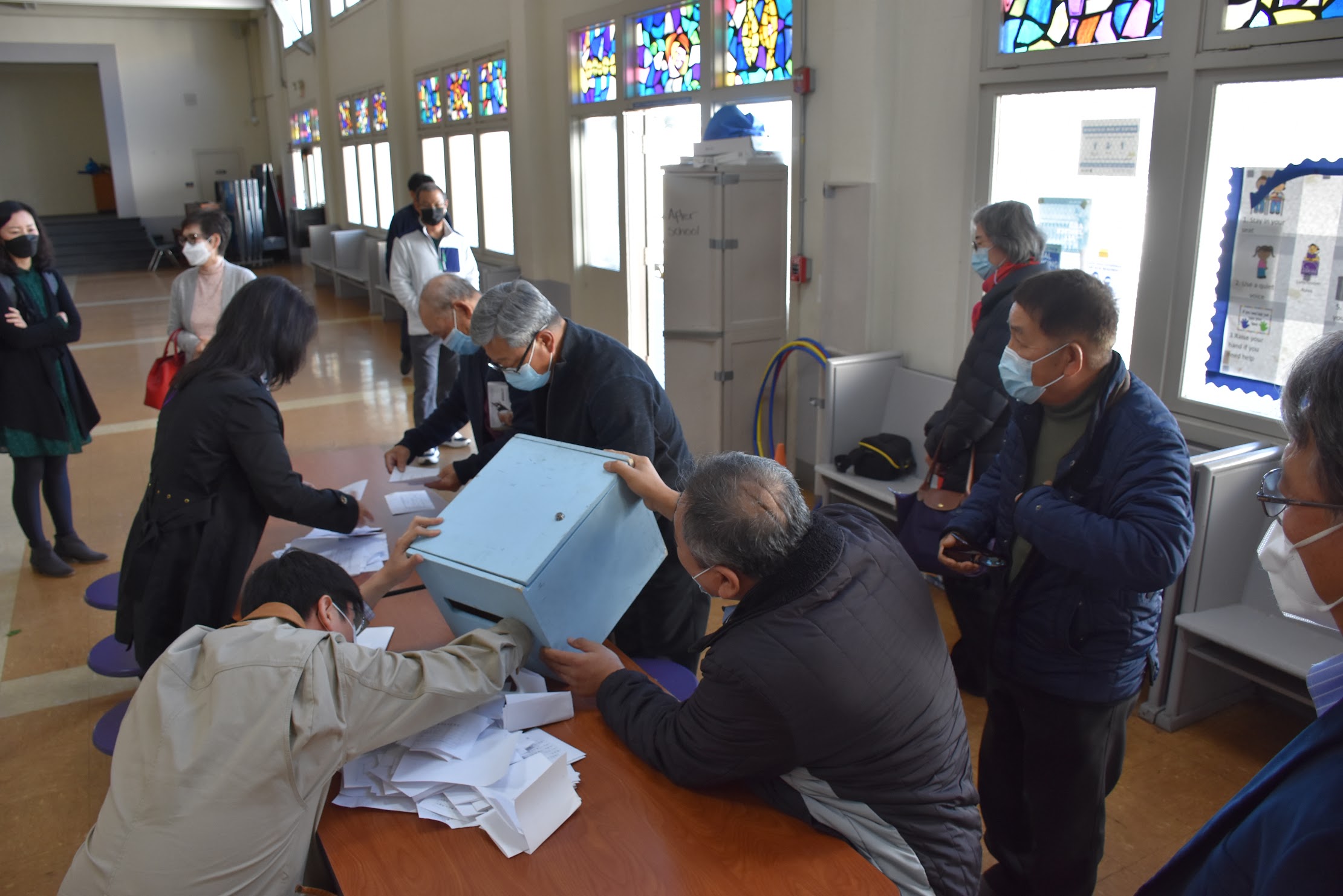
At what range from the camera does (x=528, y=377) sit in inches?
97.4

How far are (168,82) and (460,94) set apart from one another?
1249cm

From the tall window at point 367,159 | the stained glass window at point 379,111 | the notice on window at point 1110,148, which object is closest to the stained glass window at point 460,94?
the tall window at point 367,159

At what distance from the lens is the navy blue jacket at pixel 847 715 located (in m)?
1.45

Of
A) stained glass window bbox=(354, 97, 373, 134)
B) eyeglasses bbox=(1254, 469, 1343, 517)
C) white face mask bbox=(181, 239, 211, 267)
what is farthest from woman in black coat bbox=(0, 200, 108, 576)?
stained glass window bbox=(354, 97, 373, 134)

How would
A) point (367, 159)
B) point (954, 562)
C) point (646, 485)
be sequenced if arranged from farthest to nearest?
point (367, 159)
point (954, 562)
point (646, 485)

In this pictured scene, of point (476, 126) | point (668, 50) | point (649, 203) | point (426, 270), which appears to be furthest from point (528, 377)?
point (476, 126)

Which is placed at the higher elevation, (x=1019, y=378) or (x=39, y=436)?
(x=1019, y=378)

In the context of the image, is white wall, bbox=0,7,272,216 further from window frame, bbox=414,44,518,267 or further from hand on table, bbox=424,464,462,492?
hand on table, bbox=424,464,462,492

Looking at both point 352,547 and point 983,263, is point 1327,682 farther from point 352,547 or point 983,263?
point 983,263

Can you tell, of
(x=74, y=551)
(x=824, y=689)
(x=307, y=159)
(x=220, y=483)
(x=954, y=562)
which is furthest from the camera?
(x=307, y=159)

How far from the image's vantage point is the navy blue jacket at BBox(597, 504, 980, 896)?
1.45 metres

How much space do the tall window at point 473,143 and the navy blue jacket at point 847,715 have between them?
24.3 feet

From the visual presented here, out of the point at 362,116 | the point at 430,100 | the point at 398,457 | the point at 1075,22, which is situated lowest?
the point at 398,457

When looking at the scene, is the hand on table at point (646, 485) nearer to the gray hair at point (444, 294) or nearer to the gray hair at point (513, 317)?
the gray hair at point (513, 317)
